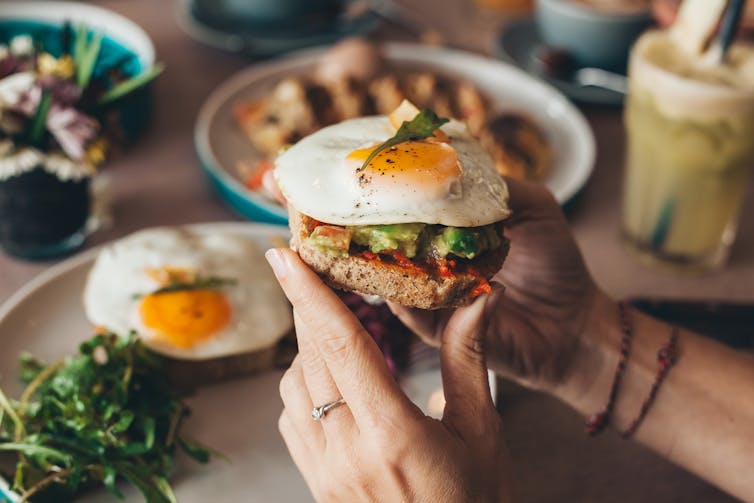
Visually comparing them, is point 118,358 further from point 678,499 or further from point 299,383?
point 678,499

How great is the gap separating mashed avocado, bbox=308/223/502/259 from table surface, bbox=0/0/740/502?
608 millimetres

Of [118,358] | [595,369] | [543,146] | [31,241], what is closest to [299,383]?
[118,358]

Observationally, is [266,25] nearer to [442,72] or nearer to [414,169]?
[442,72]

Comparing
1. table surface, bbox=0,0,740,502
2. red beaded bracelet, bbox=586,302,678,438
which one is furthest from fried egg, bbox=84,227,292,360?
red beaded bracelet, bbox=586,302,678,438

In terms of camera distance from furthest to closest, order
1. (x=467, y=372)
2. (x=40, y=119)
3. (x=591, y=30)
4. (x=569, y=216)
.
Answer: (x=591, y=30) → (x=569, y=216) → (x=40, y=119) → (x=467, y=372)

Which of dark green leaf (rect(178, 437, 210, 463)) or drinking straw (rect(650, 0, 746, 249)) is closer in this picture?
dark green leaf (rect(178, 437, 210, 463))

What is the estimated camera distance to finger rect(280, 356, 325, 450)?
1354 mm

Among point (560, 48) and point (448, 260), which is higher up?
point (448, 260)

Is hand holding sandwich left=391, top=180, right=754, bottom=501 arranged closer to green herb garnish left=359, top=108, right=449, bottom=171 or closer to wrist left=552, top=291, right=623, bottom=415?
wrist left=552, top=291, right=623, bottom=415

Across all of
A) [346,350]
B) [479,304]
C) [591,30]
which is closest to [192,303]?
[346,350]

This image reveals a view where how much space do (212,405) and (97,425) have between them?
293 mm

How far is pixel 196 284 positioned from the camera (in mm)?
1804

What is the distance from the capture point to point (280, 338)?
182cm

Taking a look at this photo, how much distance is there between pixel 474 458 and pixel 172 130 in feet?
6.52
